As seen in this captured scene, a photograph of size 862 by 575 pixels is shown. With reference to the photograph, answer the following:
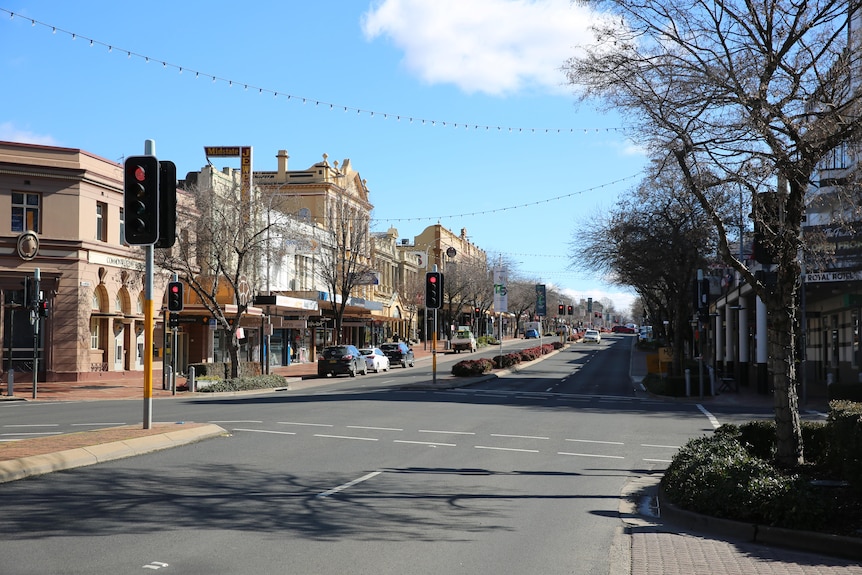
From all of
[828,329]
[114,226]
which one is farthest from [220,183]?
[828,329]

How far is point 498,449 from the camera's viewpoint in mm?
15383

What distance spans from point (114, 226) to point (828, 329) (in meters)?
34.2

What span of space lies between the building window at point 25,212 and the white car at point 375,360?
1974 cm

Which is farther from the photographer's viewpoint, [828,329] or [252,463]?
[828,329]

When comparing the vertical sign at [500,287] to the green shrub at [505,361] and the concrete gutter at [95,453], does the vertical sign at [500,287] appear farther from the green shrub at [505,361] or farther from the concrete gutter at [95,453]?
the concrete gutter at [95,453]

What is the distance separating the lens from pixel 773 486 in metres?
8.58

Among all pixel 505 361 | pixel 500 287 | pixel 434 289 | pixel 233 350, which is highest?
pixel 500 287

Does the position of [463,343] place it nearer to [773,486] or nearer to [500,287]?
[500,287]

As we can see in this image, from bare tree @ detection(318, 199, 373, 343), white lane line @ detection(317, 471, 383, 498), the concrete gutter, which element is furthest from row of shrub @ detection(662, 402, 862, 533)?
bare tree @ detection(318, 199, 373, 343)

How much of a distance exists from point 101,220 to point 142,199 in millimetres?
25763

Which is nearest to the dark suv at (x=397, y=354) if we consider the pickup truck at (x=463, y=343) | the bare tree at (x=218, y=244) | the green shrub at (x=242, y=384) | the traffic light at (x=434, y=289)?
the bare tree at (x=218, y=244)

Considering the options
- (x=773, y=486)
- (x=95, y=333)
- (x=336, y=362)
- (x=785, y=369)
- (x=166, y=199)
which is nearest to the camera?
(x=773, y=486)

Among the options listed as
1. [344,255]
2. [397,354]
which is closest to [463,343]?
[397,354]

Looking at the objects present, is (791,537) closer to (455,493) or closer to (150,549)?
(455,493)
